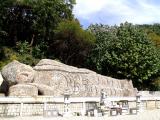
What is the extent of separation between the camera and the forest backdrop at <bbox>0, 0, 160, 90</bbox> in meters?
38.6

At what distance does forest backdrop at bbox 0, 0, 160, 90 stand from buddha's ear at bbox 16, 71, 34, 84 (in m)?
13.7

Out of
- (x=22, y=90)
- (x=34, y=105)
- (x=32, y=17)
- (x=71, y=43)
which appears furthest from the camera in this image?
(x=71, y=43)

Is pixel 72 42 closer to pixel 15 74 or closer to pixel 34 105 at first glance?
pixel 15 74

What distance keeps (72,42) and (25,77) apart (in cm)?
1963

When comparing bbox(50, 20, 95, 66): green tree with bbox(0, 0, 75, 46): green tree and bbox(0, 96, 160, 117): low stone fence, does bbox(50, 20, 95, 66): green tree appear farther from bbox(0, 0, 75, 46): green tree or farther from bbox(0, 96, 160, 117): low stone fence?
bbox(0, 96, 160, 117): low stone fence

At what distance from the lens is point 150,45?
130 ft

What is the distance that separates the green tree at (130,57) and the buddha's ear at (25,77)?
1520 cm

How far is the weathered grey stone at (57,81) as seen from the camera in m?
24.1

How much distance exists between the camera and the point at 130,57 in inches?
1511

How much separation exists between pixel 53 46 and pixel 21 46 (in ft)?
15.8

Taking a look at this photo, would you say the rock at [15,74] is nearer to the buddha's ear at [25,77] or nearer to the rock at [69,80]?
the buddha's ear at [25,77]

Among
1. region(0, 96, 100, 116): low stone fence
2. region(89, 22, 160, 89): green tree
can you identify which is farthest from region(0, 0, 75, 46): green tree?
region(0, 96, 100, 116): low stone fence

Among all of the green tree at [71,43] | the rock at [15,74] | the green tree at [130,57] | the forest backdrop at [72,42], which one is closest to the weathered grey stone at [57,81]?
the rock at [15,74]

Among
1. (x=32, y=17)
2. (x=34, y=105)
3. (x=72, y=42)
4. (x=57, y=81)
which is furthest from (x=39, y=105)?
(x=32, y=17)
